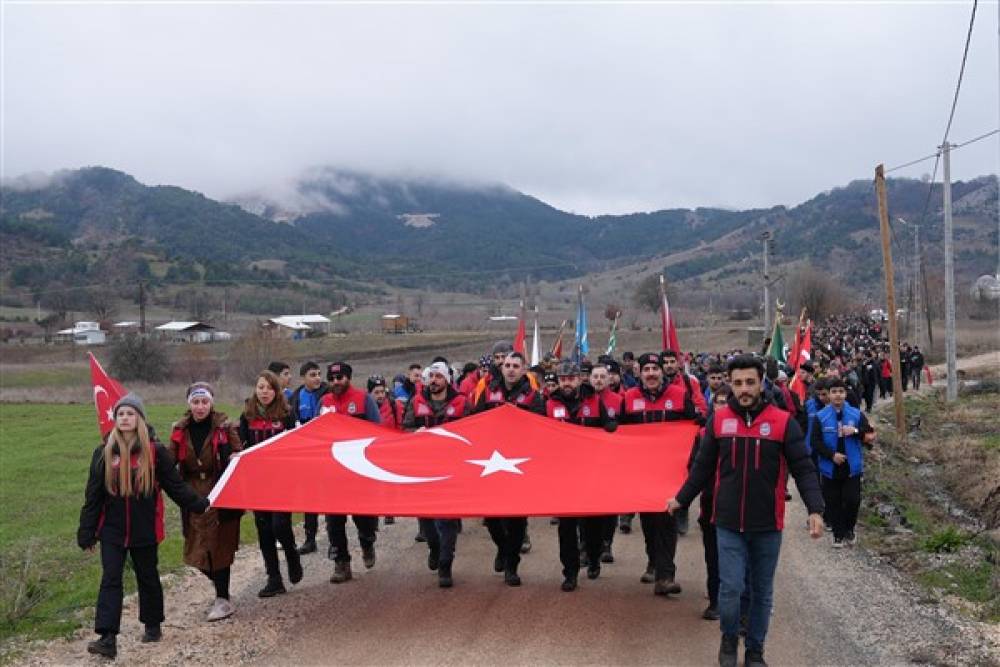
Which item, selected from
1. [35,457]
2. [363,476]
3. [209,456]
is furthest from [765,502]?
[35,457]

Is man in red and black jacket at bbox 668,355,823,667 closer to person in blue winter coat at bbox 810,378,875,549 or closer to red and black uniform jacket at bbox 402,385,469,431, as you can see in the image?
red and black uniform jacket at bbox 402,385,469,431

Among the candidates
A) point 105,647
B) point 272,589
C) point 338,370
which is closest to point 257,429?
point 338,370

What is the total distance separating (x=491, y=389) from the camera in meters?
10.0

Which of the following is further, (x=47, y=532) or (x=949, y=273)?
(x=949, y=273)

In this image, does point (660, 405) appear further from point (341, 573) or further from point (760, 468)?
point (341, 573)

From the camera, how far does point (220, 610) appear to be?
834cm

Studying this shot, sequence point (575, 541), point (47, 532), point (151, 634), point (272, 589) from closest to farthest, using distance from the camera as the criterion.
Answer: point (151, 634)
point (575, 541)
point (272, 589)
point (47, 532)

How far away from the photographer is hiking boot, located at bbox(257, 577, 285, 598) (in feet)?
29.6


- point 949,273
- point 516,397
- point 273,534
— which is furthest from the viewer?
point 949,273

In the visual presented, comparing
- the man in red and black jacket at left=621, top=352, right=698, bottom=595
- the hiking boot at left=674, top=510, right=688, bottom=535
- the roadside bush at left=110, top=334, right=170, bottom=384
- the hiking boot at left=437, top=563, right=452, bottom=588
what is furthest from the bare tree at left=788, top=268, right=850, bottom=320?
the hiking boot at left=437, top=563, right=452, bottom=588

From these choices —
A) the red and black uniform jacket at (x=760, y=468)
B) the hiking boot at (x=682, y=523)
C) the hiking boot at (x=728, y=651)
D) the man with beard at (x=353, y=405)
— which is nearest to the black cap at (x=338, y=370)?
the man with beard at (x=353, y=405)

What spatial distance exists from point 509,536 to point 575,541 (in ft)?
2.32

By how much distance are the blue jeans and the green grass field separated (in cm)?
534

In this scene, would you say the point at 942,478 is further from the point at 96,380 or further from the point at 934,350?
the point at 934,350
